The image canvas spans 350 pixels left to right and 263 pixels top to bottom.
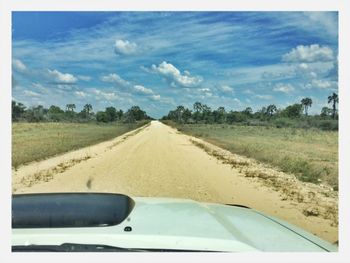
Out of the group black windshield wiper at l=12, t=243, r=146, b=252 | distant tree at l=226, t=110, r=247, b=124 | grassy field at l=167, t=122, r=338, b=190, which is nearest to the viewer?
black windshield wiper at l=12, t=243, r=146, b=252

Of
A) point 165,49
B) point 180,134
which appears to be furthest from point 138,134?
point 165,49

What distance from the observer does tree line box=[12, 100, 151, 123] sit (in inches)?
212

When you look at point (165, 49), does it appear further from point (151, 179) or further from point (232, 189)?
point (232, 189)

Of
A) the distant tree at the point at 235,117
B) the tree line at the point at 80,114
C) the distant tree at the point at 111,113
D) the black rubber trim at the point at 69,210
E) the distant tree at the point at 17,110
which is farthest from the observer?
the distant tree at the point at 235,117

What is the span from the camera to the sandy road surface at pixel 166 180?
6336mm

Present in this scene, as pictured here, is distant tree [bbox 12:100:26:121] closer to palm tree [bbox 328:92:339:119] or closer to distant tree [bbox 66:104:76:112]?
distant tree [bbox 66:104:76:112]

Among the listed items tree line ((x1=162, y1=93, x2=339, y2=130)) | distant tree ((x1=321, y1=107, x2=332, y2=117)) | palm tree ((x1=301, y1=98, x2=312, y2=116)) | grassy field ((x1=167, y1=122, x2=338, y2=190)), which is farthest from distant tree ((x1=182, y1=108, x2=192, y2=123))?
distant tree ((x1=321, y1=107, x2=332, y2=117))

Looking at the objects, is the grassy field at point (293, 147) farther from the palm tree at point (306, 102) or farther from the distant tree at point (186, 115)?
the palm tree at point (306, 102)

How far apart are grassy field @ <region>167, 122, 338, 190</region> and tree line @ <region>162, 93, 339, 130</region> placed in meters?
0.30

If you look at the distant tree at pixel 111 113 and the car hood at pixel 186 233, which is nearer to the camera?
the car hood at pixel 186 233

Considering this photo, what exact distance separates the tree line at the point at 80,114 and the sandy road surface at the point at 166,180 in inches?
34.3

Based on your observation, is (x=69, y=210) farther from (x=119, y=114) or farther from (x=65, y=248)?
(x=119, y=114)

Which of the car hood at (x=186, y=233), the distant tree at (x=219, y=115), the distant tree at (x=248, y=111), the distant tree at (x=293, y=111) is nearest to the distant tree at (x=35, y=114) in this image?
the distant tree at (x=219, y=115)

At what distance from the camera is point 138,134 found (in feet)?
24.6
